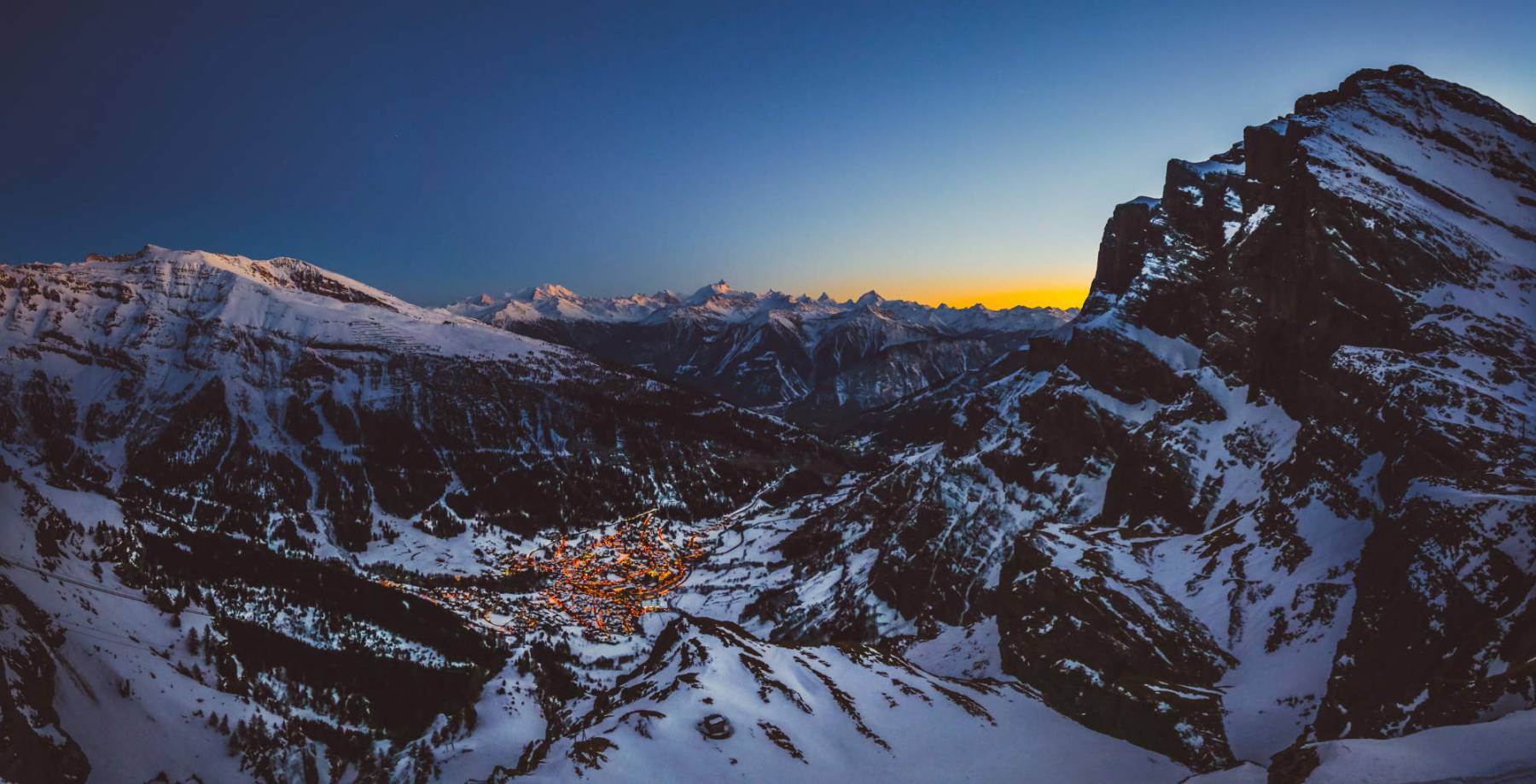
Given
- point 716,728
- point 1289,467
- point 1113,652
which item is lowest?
point 1113,652

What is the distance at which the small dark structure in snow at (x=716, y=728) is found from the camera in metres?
72.1

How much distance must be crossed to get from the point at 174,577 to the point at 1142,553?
231 meters

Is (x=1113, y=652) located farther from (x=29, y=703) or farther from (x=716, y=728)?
(x=29, y=703)

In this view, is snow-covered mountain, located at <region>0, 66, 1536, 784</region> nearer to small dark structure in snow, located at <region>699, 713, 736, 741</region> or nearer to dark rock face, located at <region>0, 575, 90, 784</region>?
small dark structure in snow, located at <region>699, 713, 736, 741</region>

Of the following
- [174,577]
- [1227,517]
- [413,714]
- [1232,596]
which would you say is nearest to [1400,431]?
[1232,596]

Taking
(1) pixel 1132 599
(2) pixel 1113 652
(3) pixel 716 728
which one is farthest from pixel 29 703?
(1) pixel 1132 599

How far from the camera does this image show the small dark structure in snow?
7212cm

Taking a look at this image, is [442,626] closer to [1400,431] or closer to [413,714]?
[413,714]

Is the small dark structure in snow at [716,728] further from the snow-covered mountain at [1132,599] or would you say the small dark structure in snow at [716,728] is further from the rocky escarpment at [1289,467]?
the rocky escarpment at [1289,467]

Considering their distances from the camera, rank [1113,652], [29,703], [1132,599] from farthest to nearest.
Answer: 1. [29,703]
2. [1132,599]
3. [1113,652]

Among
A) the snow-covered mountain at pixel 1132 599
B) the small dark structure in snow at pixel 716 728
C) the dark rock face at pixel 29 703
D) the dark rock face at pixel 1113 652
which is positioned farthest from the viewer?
the dark rock face at pixel 29 703

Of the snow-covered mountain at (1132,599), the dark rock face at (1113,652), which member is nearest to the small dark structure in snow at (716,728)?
the snow-covered mountain at (1132,599)

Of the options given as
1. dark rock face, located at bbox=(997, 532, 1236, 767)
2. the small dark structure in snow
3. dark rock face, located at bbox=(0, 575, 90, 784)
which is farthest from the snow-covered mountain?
dark rock face, located at bbox=(0, 575, 90, 784)

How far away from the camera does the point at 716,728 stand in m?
73.1
